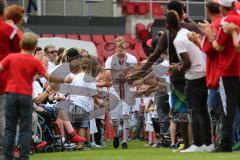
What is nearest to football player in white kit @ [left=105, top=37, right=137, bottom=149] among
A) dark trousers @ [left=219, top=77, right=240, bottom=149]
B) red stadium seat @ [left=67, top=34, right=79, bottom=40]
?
dark trousers @ [left=219, top=77, right=240, bottom=149]

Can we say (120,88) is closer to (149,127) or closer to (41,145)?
(41,145)

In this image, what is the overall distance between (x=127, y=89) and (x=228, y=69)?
231 inches

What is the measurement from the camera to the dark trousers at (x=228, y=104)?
14.7 metres

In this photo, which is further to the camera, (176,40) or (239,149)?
(239,149)

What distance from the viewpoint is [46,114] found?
1948cm

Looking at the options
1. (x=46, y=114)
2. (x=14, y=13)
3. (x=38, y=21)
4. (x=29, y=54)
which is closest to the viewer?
(x=29, y=54)

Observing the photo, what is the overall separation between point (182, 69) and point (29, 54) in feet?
11.2

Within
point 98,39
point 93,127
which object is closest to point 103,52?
point 98,39

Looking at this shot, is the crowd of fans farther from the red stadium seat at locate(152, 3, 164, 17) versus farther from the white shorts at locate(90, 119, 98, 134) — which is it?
the red stadium seat at locate(152, 3, 164, 17)

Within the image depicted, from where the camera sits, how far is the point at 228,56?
14734 mm

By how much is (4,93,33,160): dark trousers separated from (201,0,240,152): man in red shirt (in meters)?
Answer: 3.38

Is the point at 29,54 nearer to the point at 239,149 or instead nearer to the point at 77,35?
the point at 239,149

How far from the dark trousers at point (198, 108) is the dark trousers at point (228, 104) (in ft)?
1.86

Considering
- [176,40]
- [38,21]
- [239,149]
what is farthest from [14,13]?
[38,21]
